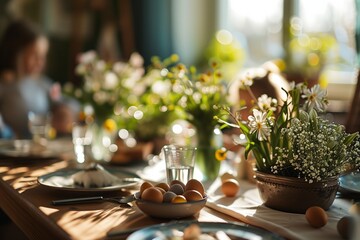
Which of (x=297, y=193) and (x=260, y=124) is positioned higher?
(x=260, y=124)

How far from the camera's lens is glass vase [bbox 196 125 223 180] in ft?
5.57

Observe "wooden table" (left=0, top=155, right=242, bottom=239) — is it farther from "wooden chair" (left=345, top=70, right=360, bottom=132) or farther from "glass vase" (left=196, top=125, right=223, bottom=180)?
"wooden chair" (left=345, top=70, right=360, bottom=132)

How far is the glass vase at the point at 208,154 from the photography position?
1.70m

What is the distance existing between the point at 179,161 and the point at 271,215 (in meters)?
0.29

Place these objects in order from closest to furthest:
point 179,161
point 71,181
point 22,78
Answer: point 179,161 < point 71,181 < point 22,78

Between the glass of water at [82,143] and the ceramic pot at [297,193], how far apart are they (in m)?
0.76

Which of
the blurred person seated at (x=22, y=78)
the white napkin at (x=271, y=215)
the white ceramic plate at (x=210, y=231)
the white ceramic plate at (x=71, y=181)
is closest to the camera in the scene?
the white ceramic plate at (x=210, y=231)

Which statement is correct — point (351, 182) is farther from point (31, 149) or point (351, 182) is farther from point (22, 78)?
point (22, 78)

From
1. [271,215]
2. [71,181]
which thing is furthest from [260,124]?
[71,181]

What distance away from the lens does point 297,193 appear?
1.23 meters

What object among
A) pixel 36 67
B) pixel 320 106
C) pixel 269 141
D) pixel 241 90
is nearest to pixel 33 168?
pixel 241 90

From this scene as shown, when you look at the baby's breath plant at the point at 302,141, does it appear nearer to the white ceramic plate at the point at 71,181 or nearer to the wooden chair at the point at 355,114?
the white ceramic plate at the point at 71,181

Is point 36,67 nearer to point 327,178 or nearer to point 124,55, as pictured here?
point 124,55

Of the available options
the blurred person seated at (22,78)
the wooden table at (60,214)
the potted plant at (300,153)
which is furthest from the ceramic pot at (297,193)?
the blurred person seated at (22,78)
